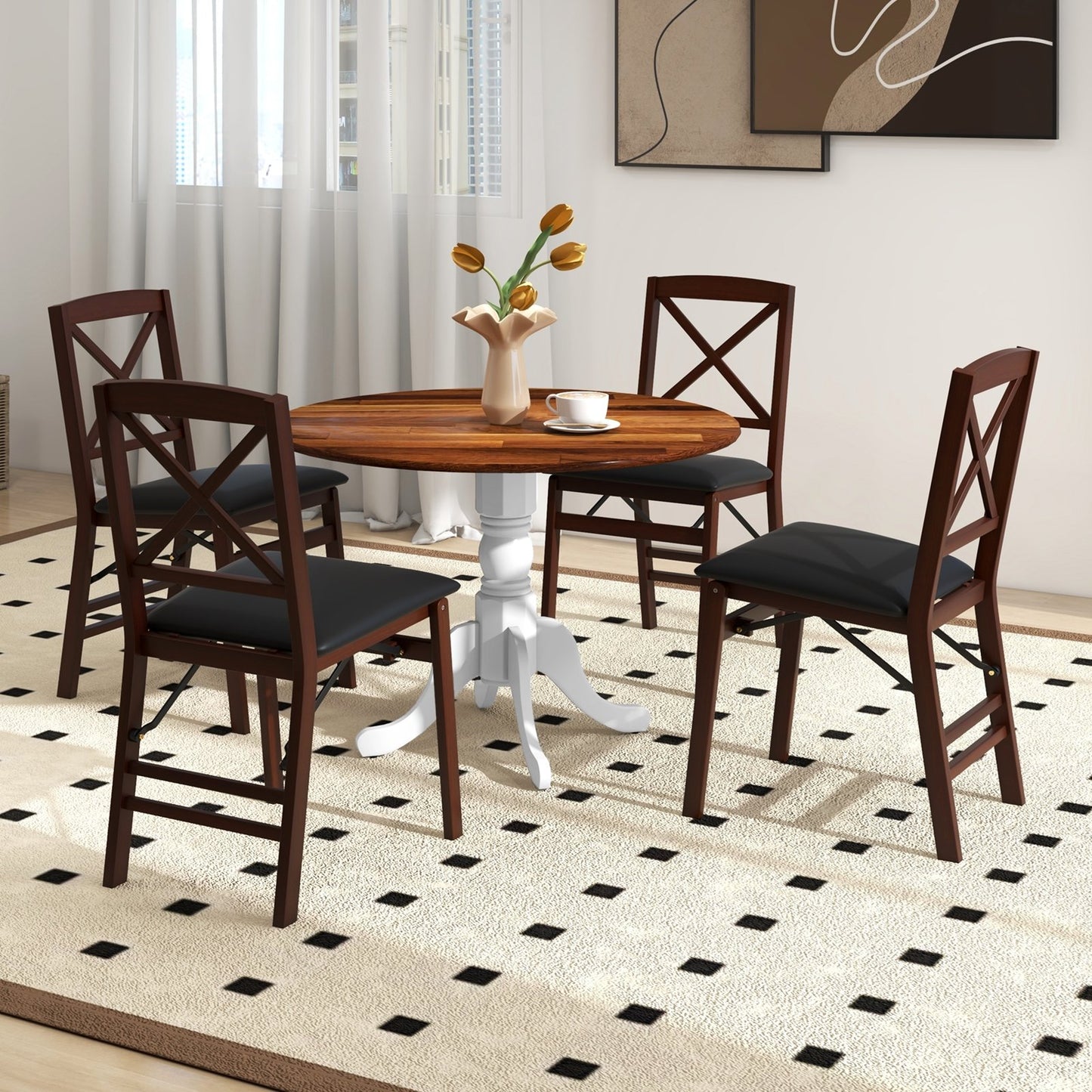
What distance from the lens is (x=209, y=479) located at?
250cm

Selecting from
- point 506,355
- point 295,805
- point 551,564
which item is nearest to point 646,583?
point 551,564

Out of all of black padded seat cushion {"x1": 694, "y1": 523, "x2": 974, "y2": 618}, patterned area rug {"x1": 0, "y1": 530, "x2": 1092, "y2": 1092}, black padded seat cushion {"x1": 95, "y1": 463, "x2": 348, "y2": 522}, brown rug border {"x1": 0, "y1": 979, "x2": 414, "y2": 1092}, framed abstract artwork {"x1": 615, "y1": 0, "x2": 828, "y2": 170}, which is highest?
framed abstract artwork {"x1": 615, "y1": 0, "x2": 828, "y2": 170}

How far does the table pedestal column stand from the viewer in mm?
3287

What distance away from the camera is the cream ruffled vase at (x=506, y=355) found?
3.23 metres

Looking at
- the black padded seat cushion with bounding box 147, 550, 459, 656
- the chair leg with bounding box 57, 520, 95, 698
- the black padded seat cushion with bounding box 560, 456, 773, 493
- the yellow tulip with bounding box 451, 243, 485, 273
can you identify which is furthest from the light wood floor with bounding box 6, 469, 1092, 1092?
the yellow tulip with bounding box 451, 243, 485, 273

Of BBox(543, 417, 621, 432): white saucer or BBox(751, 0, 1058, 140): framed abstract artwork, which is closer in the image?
BBox(543, 417, 621, 432): white saucer

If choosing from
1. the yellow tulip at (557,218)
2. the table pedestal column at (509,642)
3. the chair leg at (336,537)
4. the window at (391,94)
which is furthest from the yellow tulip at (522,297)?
the window at (391,94)

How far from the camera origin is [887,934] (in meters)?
2.57

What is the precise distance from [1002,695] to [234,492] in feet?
5.42

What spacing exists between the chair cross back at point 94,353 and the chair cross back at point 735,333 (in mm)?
1145

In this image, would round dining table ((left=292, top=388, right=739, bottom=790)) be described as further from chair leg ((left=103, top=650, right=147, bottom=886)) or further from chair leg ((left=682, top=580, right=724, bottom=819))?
chair leg ((left=103, top=650, right=147, bottom=886))

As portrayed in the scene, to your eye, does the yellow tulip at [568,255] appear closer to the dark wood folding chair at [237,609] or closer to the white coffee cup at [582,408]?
the white coffee cup at [582,408]

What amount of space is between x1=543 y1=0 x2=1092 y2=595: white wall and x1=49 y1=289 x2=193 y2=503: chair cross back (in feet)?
4.96

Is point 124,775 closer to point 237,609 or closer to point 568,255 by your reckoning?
point 237,609
